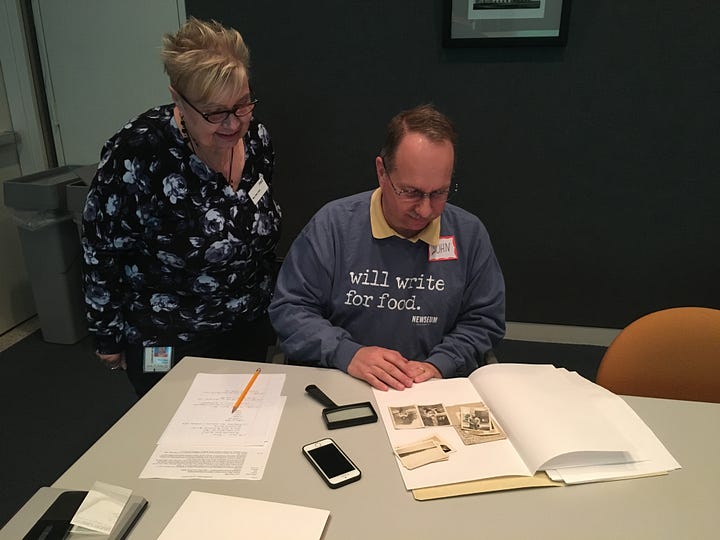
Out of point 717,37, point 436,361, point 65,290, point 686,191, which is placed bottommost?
point 65,290

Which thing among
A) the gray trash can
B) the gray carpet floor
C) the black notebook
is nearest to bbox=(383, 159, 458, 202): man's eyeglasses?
the black notebook

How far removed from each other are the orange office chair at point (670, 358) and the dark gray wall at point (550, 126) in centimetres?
135

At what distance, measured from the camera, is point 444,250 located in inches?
61.6

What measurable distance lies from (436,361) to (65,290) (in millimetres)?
2244

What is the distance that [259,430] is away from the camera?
1.13 m

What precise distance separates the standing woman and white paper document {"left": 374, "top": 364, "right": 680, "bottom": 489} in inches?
24.1

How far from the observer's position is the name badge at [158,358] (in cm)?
161

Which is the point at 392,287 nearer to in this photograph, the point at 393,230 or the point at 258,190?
the point at 393,230

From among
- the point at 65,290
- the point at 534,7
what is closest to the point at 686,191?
the point at 534,7

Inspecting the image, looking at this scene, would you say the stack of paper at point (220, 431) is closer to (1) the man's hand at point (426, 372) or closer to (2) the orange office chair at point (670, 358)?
(1) the man's hand at point (426, 372)

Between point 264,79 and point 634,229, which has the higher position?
point 264,79

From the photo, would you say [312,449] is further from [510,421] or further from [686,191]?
[686,191]

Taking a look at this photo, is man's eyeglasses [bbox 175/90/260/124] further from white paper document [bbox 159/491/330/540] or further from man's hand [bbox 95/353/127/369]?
white paper document [bbox 159/491/330/540]

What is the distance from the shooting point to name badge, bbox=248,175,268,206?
1.62 meters
